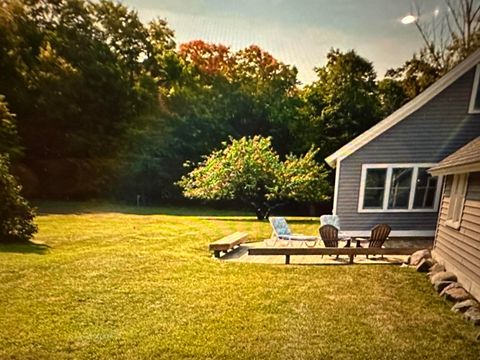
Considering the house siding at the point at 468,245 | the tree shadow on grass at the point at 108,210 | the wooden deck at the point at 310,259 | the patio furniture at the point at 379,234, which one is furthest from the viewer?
the tree shadow on grass at the point at 108,210

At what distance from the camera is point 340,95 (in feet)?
70.8

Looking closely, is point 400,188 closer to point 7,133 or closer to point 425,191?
point 425,191

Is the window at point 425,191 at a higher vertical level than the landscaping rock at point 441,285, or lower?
higher

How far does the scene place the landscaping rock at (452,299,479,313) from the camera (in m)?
4.59

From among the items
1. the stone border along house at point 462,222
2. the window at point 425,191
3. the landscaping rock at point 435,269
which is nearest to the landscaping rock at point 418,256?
the stone border along house at point 462,222

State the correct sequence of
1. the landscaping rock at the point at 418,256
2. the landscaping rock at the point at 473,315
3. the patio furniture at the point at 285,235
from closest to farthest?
the landscaping rock at the point at 473,315
the landscaping rock at the point at 418,256
the patio furniture at the point at 285,235

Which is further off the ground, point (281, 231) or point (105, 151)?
point (105, 151)

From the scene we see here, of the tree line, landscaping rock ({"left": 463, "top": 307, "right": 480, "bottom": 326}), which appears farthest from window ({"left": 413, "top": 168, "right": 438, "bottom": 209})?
the tree line

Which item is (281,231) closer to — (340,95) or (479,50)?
(479,50)

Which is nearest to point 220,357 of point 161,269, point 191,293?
point 191,293

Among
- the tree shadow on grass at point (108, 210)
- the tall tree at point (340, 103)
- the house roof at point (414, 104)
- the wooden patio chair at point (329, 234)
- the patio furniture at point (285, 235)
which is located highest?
the tall tree at point (340, 103)

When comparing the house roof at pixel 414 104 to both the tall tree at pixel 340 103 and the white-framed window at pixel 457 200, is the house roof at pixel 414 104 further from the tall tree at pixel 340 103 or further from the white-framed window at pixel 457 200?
the tall tree at pixel 340 103

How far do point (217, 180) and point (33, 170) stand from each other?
51.5ft

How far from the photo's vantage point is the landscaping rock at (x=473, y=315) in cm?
419
